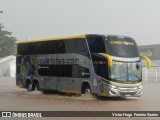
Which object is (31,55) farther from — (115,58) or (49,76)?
(115,58)

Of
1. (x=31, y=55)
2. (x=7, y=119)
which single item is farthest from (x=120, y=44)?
(x=7, y=119)

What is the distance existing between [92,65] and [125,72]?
176cm

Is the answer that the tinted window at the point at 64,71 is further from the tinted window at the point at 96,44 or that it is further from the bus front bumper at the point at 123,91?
the bus front bumper at the point at 123,91

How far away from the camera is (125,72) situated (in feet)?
68.9

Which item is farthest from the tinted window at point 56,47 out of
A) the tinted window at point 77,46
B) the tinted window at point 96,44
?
the tinted window at point 96,44

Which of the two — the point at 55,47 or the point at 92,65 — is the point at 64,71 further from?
the point at 92,65

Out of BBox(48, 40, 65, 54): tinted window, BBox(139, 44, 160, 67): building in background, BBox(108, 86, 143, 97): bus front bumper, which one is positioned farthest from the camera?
BBox(139, 44, 160, 67): building in background

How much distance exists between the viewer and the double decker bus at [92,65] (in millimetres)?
20661

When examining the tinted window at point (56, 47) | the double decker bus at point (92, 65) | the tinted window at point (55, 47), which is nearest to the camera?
the double decker bus at point (92, 65)

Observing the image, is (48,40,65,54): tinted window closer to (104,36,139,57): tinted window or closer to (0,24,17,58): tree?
(104,36,139,57): tinted window

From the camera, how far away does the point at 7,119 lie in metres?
12.7

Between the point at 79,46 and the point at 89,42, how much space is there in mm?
926

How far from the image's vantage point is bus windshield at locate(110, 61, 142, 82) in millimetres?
20672

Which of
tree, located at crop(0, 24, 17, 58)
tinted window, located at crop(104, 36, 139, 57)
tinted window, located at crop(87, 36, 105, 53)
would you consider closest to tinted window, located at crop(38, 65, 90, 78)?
tinted window, located at crop(87, 36, 105, 53)
